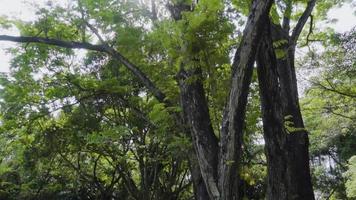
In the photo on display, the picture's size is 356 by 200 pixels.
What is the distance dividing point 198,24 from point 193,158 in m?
1.79

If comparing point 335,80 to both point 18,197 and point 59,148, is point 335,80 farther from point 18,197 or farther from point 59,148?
point 18,197

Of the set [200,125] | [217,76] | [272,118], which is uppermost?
[217,76]

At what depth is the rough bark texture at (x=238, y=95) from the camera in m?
3.93

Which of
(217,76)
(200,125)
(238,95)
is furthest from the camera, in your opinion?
(217,76)

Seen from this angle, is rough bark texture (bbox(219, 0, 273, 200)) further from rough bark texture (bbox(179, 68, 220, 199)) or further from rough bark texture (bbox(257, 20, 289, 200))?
rough bark texture (bbox(179, 68, 220, 199))

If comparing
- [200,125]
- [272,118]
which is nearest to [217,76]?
[200,125]

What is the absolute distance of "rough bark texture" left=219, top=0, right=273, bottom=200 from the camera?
393 centimetres

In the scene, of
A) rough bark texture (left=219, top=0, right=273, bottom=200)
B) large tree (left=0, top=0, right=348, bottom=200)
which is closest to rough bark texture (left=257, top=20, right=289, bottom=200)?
large tree (left=0, top=0, right=348, bottom=200)

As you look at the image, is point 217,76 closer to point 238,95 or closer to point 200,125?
point 200,125

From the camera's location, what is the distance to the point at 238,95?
13.0 ft

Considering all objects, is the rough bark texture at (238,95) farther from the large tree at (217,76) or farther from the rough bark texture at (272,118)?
the rough bark texture at (272,118)

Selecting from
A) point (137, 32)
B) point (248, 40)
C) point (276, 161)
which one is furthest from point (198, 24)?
point (137, 32)

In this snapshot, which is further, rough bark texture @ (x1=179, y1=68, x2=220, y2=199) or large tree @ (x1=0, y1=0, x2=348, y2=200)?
rough bark texture @ (x1=179, y1=68, x2=220, y2=199)

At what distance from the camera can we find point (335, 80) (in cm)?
1179
